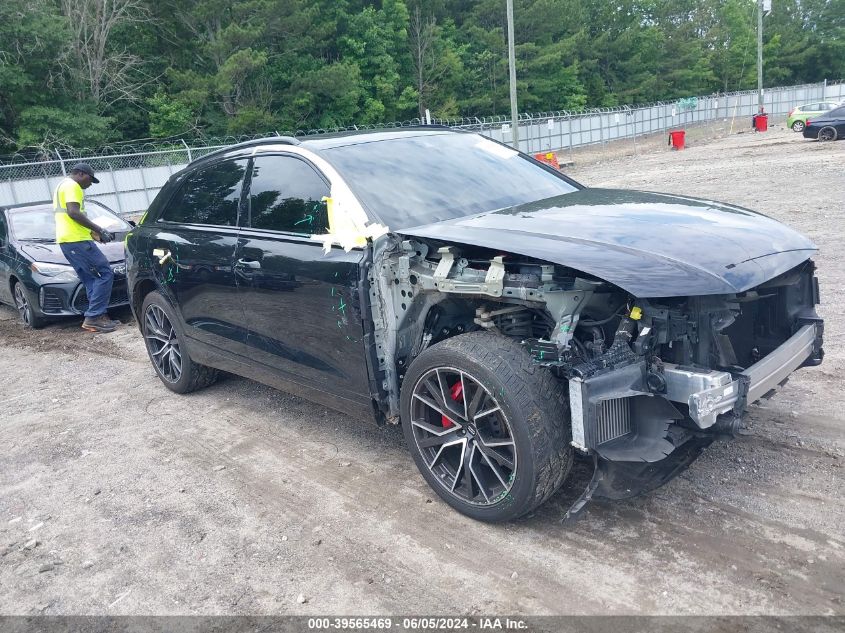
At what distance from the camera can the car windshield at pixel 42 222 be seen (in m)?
9.05

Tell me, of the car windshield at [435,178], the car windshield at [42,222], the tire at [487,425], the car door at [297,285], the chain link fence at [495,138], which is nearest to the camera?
the tire at [487,425]

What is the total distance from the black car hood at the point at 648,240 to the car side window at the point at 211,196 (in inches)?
63.3

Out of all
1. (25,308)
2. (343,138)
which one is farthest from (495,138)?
(343,138)

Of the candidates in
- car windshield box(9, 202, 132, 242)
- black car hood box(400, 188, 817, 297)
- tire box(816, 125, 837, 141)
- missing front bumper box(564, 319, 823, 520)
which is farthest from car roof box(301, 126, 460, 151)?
tire box(816, 125, 837, 141)

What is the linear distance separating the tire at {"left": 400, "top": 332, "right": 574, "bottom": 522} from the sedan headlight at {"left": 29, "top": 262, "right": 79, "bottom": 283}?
6.50 metres

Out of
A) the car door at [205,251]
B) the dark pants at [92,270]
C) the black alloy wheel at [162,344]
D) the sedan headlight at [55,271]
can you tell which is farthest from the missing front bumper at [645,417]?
the sedan headlight at [55,271]

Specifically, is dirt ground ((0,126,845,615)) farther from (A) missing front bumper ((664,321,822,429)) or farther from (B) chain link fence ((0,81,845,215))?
(B) chain link fence ((0,81,845,215))

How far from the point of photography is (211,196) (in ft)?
16.2

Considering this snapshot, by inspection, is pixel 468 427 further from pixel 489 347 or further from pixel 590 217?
pixel 590 217

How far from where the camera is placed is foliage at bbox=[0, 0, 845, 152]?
2920cm

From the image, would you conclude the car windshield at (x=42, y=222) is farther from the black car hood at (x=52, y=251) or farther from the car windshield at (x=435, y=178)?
the car windshield at (x=435, y=178)

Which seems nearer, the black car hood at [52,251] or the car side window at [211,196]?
the car side window at [211,196]

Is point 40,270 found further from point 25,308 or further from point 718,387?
point 718,387

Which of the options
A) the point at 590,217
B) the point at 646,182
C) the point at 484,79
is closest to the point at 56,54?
the point at 646,182
